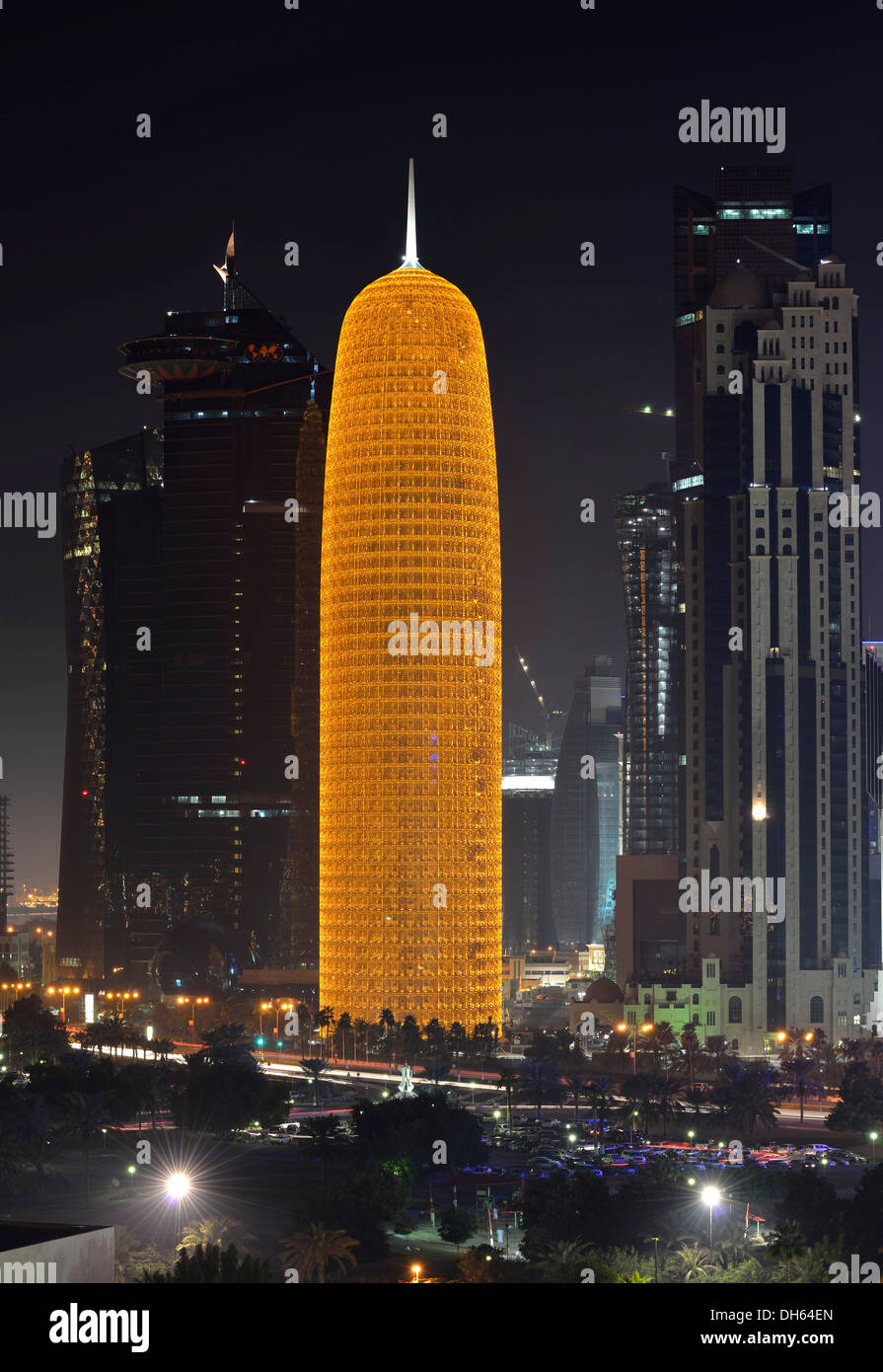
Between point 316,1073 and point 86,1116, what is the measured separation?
4746 cm

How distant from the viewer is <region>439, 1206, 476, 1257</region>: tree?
100250 millimetres

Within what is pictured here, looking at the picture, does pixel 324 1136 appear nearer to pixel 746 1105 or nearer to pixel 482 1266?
pixel 746 1105

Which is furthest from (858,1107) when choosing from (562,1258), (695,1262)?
(562,1258)

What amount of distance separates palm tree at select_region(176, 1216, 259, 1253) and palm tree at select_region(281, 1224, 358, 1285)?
3.84m

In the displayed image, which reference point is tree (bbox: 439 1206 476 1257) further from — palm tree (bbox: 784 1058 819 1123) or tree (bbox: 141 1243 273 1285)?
palm tree (bbox: 784 1058 819 1123)

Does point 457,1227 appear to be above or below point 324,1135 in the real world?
below

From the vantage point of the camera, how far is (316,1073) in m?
168

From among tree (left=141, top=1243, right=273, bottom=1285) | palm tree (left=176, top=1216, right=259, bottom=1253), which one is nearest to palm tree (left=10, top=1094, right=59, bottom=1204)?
palm tree (left=176, top=1216, right=259, bottom=1253)

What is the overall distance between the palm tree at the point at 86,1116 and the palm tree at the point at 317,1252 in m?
24.9

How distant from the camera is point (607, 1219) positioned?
99.9 metres

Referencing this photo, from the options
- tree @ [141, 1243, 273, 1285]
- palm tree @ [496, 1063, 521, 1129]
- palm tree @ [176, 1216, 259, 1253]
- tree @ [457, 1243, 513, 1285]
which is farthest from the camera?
palm tree @ [496, 1063, 521, 1129]
